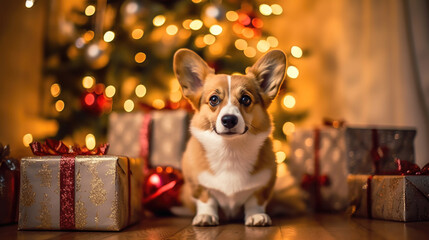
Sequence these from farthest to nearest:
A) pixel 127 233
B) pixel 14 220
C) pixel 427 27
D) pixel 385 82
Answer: pixel 385 82 → pixel 427 27 → pixel 14 220 → pixel 127 233

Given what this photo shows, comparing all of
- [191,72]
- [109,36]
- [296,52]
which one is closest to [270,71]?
[191,72]

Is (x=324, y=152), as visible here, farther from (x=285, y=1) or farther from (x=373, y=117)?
(x=285, y=1)

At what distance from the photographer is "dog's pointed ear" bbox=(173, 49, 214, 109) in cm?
160

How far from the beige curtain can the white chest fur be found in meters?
1.28

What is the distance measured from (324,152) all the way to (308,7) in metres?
1.57

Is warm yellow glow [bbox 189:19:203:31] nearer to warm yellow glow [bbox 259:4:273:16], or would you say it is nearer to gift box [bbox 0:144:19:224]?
warm yellow glow [bbox 259:4:273:16]

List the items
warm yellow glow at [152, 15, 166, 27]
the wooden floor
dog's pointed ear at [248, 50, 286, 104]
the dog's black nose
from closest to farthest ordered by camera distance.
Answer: the wooden floor, the dog's black nose, dog's pointed ear at [248, 50, 286, 104], warm yellow glow at [152, 15, 166, 27]

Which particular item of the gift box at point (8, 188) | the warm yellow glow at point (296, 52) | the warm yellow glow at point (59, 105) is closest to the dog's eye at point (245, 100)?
the gift box at point (8, 188)

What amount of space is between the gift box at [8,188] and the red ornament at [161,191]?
0.58 metres

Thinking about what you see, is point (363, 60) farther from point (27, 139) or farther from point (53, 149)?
point (27, 139)

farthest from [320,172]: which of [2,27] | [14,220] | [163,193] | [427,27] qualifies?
[2,27]

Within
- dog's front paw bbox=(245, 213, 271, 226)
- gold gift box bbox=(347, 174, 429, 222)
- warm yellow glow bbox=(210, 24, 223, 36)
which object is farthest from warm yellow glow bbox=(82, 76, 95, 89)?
gold gift box bbox=(347, 174, 429, 222)

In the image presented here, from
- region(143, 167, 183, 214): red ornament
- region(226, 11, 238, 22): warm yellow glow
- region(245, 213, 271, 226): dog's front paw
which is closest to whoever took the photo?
region(245, 213, 271, 226): dog's front paw

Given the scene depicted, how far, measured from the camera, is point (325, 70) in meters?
3.12
